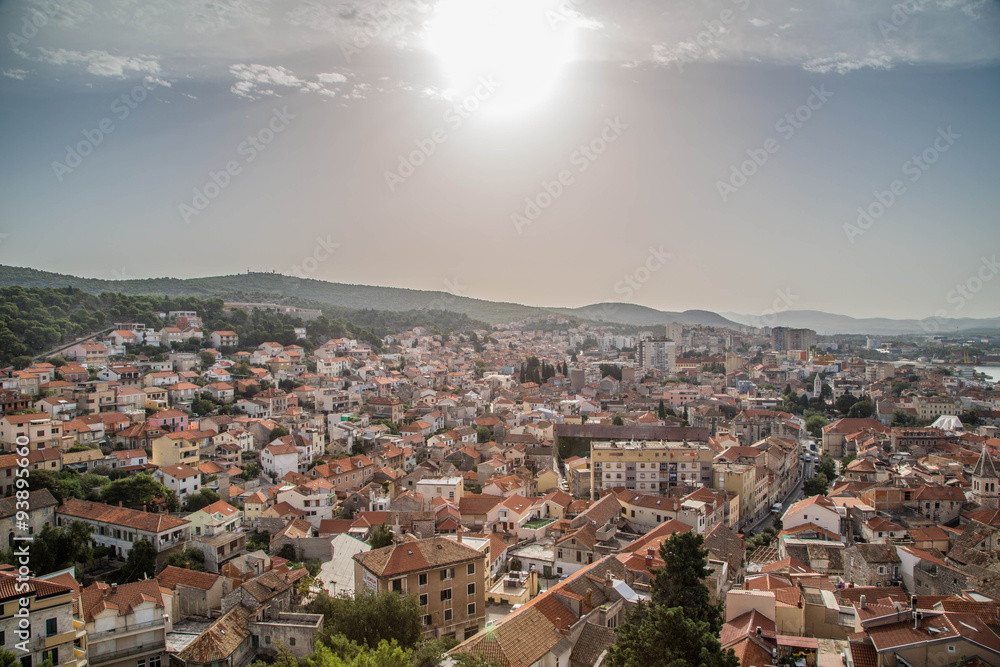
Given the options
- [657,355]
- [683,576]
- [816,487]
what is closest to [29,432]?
[683,576]

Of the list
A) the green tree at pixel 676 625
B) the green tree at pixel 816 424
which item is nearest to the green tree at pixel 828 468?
the green tree at pixel 816 424

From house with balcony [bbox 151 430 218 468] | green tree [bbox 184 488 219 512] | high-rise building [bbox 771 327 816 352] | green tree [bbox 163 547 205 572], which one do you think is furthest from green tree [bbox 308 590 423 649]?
high-rise building [bbox 771 327 816 352]

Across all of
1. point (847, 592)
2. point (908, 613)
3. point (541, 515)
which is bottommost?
point (541, 515)

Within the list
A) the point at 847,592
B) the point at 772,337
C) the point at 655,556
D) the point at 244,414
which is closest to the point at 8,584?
the point at 655,556

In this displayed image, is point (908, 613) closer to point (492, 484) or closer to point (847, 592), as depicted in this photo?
point (847, 592)

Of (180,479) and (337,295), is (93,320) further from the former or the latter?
(337,295)

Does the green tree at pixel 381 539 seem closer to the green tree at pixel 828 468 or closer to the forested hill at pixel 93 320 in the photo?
the green tree at pixel 828 468
